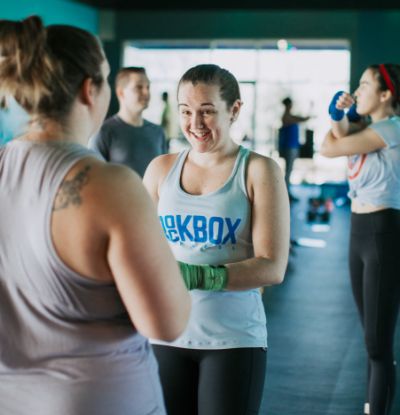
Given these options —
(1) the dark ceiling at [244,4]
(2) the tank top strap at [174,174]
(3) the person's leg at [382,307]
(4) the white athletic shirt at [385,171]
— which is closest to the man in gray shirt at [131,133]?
(4) the white athletic shirt at [385,171]

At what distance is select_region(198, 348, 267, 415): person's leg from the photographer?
5.97ft

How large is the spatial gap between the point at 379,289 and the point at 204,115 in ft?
4.10

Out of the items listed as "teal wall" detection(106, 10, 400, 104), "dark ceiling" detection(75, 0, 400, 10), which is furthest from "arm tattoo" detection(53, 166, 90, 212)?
"teal wall" detection(106, 10, 400, 104)

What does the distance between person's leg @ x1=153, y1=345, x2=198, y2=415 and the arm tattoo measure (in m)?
0.84

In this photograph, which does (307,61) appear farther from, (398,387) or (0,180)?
(0,180)

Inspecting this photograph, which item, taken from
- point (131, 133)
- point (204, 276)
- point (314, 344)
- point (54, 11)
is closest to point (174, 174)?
point (204, 276)

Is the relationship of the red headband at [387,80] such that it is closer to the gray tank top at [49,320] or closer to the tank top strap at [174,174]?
the tank top strap at [174,174]

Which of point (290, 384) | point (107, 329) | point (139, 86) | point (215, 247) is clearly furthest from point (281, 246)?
point (139, 86)

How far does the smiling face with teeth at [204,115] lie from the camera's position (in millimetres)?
1949

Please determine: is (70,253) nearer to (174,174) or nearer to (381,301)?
(174,174)

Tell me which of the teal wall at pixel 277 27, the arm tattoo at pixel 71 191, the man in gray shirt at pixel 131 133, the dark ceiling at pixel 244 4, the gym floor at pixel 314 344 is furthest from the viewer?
the teal wall at pixel 277 27

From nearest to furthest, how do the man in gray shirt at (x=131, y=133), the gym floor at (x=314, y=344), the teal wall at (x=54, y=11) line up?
the gym floor at (x=314, y=344) < the man in gray shirt at (x=131, y=133) < the teal wall at (x=54, y=11)

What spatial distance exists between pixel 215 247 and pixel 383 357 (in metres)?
1.31

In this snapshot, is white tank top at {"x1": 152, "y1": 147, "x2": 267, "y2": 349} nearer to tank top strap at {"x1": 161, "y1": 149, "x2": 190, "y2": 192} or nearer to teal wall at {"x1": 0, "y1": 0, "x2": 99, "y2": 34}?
tank top strap at {"x1": 161, "y1": 149, "x2": 190, "y2": 192}
